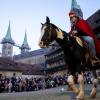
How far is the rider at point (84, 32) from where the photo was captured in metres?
8.32

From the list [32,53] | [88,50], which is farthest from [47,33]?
[32,53]

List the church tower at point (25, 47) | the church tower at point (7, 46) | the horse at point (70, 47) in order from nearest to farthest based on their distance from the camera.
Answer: the horse at point (70, 47) < the church tower at point (7, 46) < the church tower at point (25, 47)

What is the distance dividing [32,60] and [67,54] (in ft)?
452

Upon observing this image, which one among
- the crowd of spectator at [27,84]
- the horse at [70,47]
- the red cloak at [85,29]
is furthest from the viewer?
the crowd of spectator at [27,84]

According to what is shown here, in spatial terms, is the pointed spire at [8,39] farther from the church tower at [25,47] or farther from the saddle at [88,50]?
the saddle at [88,50]

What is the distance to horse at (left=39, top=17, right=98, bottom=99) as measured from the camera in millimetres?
7941

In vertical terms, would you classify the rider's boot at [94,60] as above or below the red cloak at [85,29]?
below

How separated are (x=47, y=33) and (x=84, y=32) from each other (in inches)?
48.4

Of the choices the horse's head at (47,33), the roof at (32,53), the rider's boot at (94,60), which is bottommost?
the rider's boot at (94,60)

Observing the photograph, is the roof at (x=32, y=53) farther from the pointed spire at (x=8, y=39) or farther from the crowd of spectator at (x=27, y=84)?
the crowd of spectator at (x=27, y=84)

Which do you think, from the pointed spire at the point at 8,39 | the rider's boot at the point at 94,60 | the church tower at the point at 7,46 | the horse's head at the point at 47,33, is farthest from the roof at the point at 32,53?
the horse's head at the point at 47,33

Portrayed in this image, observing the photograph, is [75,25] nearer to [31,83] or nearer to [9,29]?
[31,83]

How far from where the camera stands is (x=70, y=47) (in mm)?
8086

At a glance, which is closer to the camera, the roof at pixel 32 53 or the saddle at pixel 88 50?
the saddle at pixel 88 50
